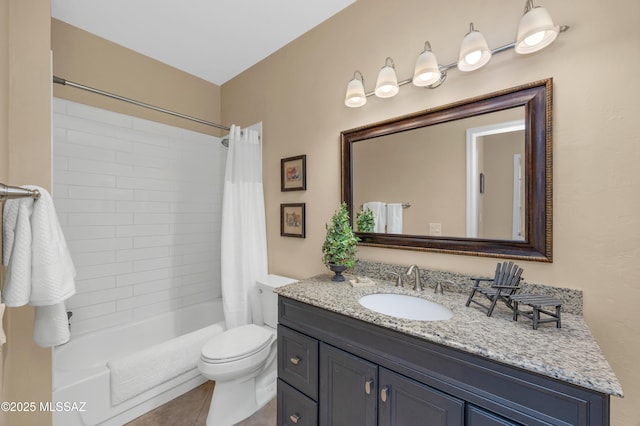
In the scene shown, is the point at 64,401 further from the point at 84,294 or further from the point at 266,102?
the point at 266,102

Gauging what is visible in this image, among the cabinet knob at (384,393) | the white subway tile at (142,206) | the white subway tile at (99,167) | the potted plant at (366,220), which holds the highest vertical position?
the white subway tile at (99,167)

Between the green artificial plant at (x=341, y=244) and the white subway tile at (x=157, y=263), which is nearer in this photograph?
the green artificial plant at (x=341, y=244)

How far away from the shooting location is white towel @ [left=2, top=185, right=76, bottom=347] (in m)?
1.06

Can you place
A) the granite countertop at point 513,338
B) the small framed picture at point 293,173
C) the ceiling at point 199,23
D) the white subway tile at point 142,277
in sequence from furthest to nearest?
the white subway tile at point 142,277
the small framed picture at point 293,173
the ceiling at point 199,23
the granite countertop at point 513,338

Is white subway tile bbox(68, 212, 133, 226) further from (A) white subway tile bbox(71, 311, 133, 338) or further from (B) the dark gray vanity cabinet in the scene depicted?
(B) the dark gray vanity cabinet

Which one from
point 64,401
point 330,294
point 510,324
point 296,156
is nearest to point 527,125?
point 510,324

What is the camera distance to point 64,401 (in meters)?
1.43

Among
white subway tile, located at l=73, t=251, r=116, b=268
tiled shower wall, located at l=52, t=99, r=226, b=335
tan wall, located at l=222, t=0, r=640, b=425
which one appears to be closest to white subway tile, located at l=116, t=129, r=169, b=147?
tiled shower wall, located at l=52, t=99, r=226, b=335

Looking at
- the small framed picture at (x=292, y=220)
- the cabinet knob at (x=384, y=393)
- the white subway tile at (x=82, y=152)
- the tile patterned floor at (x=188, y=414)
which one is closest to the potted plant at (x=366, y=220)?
the small framed picture at (x=292, y=220)

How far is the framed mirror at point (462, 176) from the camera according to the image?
1.13m

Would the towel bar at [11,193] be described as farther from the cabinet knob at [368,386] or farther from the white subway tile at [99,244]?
the cabinet knob at [368,386]

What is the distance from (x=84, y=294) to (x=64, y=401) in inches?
30.3

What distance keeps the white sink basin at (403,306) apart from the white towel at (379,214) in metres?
0.42

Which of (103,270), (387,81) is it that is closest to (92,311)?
(103,270)
